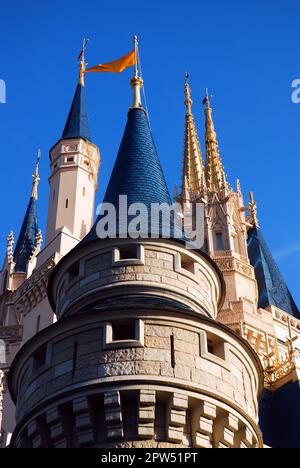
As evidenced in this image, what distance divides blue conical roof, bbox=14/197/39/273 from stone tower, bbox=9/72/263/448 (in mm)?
20609

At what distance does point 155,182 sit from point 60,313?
3610mm

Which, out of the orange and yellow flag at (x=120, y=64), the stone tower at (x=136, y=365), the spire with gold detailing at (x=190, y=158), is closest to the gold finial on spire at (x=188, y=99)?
the spire with gold detailing at (x=190, y=158)

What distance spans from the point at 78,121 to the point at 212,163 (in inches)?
285

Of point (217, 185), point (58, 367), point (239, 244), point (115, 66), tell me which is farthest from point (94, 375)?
point (217, 185)

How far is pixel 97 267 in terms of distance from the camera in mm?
15414

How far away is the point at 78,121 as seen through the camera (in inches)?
1396

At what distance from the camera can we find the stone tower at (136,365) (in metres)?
12.3

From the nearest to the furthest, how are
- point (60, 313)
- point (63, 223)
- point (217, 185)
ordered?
point (60, 313), point (63, 223), point (217, 185)

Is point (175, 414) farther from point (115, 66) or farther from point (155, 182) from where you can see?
point (115, 66)

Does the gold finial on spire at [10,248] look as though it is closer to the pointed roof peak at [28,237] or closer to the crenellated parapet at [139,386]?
the pointed roof peak at [28,237]

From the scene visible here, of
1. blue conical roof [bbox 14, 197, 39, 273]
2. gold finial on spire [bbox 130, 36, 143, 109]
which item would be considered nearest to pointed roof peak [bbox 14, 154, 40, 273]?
blue conical roof [bbox 14, 197, 39, 273]

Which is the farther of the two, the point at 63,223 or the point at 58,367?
the point at 63,223

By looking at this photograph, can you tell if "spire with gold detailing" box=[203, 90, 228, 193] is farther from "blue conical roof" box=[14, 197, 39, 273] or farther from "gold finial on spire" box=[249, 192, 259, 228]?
"blue conical roof" box=[14, 197, 39, 273]

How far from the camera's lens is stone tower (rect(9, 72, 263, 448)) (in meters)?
12.3
